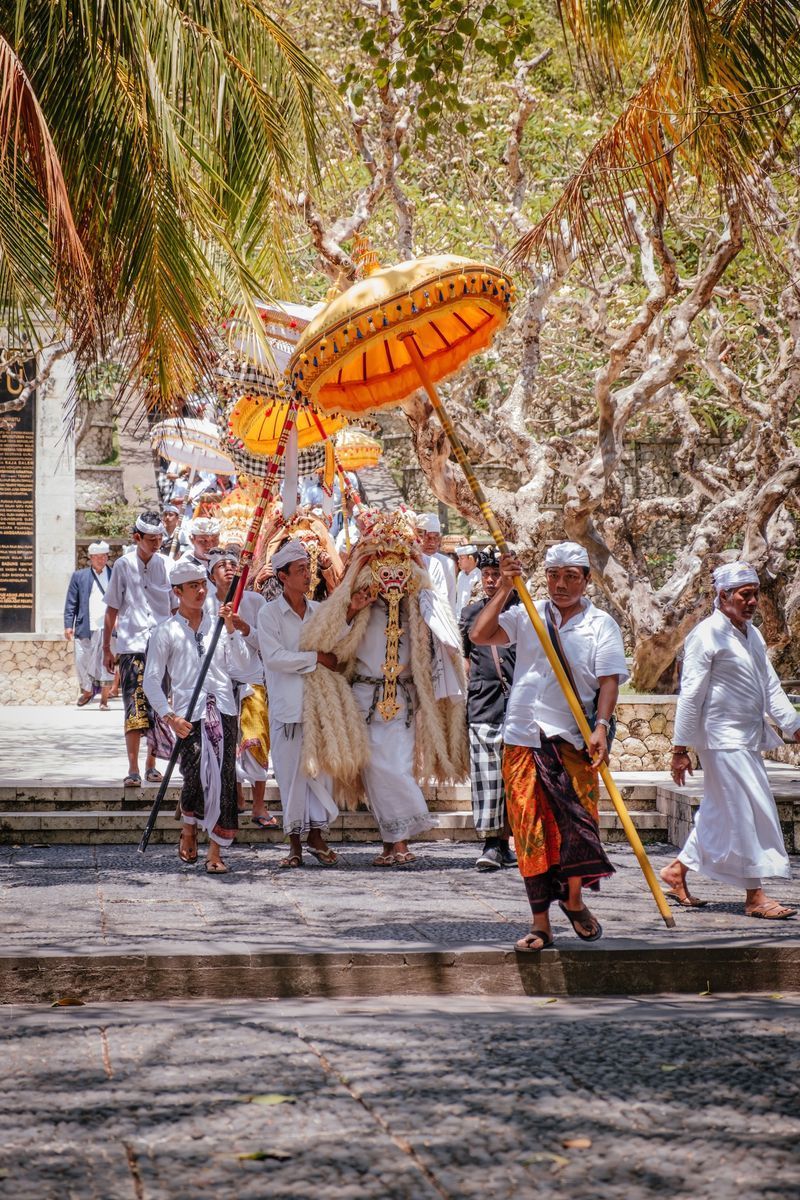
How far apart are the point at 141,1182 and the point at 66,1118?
527 mm

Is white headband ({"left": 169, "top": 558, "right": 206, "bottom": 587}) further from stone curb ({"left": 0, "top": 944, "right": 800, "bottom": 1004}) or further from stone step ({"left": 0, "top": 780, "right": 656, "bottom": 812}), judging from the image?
stone curb ({"left": 0, "top": 944, "right": 800, "bottom": 1004})

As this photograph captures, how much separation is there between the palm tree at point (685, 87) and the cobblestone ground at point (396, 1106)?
5558 mm

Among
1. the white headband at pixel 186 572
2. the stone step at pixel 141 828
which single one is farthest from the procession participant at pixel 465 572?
the white headband at pixel 186 572

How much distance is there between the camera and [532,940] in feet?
22.0

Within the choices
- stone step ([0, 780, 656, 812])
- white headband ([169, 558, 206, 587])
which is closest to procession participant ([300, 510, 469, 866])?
white headband ([169, 558, 206, 587])

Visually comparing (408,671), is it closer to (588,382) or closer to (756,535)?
(756,535)

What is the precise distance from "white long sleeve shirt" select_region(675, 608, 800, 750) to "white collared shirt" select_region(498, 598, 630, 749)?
1.22 meters

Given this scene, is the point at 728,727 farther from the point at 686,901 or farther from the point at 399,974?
the point at 399,974

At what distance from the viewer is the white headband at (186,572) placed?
9258 millimetres

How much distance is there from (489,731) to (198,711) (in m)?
1.91

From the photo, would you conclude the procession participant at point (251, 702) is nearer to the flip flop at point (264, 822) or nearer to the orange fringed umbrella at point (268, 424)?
the flip flop at point (264, 822)

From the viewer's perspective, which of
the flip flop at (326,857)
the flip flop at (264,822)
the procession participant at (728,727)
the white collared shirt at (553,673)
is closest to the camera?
the white collared shirt at (553,673)

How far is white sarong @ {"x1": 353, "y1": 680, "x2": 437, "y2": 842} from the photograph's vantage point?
377 inches

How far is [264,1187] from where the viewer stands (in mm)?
3668
